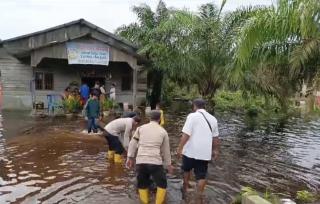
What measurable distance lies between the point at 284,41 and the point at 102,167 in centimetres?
487

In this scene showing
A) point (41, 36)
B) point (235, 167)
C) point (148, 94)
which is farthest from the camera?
point (148, 94)

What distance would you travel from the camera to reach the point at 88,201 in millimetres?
7512

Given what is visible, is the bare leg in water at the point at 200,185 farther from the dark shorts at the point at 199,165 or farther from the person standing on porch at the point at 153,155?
the person standing on porch at the point at 153,155

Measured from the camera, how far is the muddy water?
800 centimetres

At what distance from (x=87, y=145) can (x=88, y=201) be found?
5827 millimetres

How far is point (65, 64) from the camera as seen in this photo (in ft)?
82.3

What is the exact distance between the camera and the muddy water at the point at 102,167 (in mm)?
8000

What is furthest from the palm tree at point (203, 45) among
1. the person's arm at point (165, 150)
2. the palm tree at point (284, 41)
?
the person's arm at point (165, 150)

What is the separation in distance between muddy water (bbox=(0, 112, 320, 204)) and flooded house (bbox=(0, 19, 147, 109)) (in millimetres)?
5769

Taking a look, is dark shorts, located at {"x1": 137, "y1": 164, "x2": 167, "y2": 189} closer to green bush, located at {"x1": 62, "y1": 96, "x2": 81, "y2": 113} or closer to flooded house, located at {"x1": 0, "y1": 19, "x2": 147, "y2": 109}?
green bush, located at {"x1": 62, "y1": 96, "x2": 81, "y2": 113}

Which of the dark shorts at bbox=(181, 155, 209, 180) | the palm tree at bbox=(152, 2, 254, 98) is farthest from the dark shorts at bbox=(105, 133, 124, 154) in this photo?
the palm tree at bbox=(152, 2, 254, 98)

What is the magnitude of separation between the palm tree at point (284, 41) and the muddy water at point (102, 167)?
2257 millimetres

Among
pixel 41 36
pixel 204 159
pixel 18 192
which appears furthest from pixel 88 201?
pixel 41 36

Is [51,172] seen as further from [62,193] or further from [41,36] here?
[41,36]
